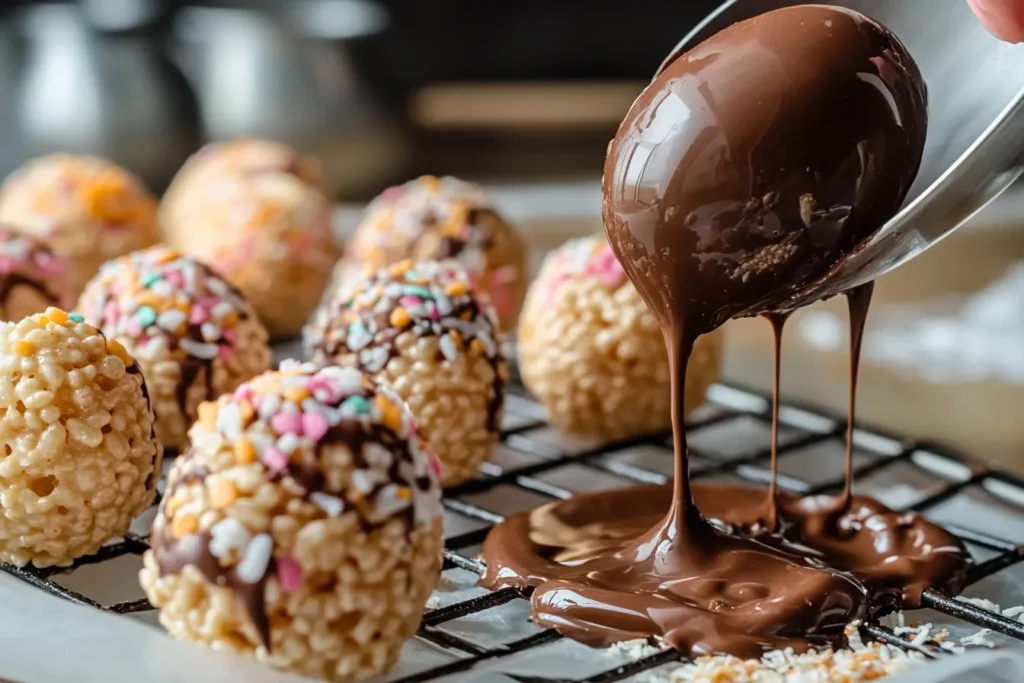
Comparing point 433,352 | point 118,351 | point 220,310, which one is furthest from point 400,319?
point 118,351

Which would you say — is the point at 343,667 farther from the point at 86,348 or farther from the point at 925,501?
the point at 925,501

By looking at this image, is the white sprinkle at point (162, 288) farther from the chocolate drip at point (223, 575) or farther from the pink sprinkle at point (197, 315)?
the chocolate drip at point (223, 575)

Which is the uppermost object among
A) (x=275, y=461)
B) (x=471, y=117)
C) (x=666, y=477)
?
(x=275, y=461)

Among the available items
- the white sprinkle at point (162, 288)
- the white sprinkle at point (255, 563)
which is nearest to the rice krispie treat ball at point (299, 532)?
the white sprinkle at point (255, 563)

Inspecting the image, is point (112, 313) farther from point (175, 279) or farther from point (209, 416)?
point (209, 416)

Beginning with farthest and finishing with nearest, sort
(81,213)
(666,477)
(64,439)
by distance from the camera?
(81,213), (666,477), (64,439)

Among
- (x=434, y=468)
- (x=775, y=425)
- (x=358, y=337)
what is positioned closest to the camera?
(x=434, y=468)

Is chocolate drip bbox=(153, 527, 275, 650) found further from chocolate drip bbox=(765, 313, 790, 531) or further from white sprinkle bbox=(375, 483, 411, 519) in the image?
chocolate drip bbox=(765, 313, 790, 531)
